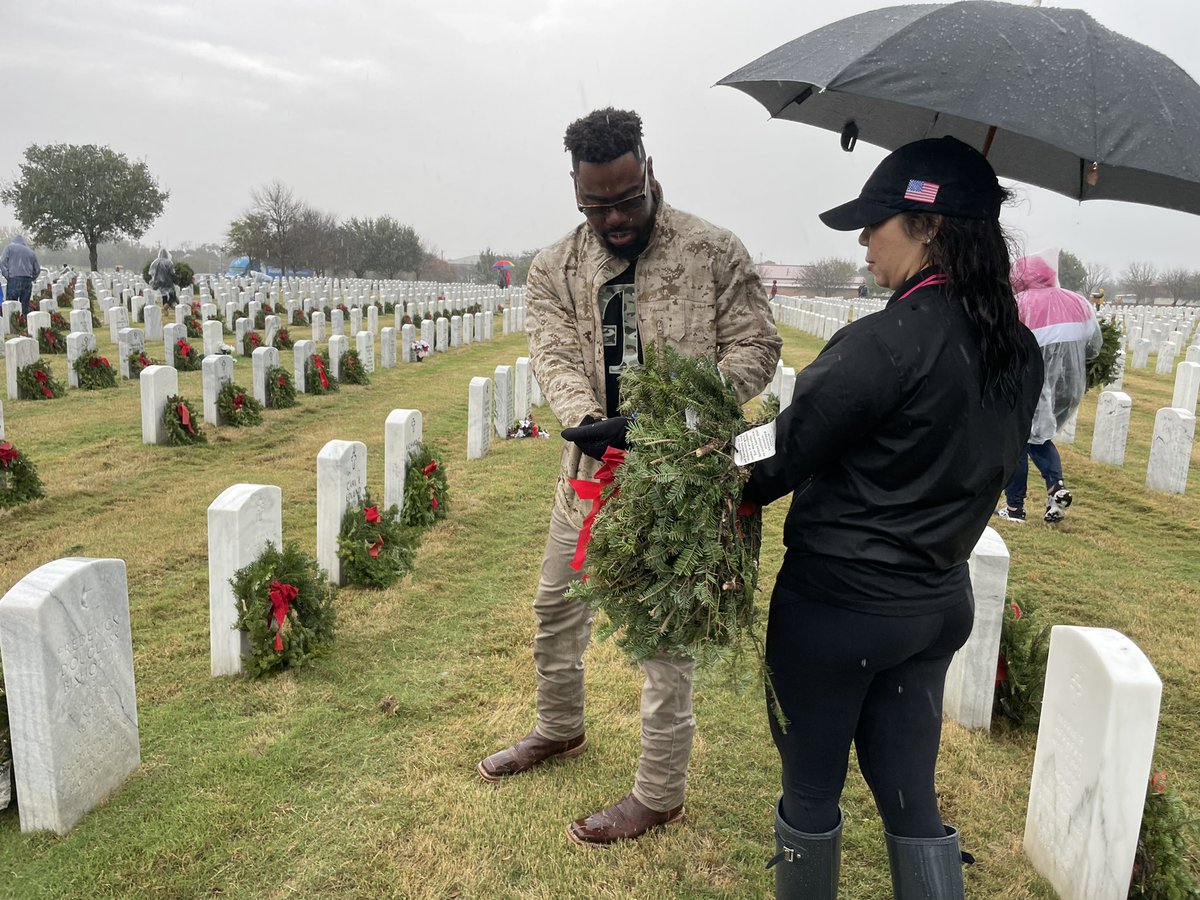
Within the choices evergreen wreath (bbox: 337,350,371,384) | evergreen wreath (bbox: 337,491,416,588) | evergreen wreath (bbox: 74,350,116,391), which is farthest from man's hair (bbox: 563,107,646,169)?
evergreen wreath (bbox: 337,350,371,384)

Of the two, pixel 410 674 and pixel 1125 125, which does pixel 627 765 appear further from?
pixel 1125 125

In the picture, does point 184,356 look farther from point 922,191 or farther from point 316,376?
point 922,191

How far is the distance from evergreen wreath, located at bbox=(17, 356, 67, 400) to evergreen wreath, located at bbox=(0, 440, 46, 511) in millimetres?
4774

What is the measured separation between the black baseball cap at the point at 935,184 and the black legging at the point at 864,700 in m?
Answer: 0.86

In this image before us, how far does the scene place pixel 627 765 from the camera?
3.25 meters

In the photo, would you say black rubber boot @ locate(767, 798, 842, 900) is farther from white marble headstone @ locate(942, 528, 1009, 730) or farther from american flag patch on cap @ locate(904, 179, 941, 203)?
white marble headstone @ locate(942, 528, 1009, 730)

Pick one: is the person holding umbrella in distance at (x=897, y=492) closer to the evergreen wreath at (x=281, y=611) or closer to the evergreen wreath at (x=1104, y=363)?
the evergreen wreath at (x=281, y=611)

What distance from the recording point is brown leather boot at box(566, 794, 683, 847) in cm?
274

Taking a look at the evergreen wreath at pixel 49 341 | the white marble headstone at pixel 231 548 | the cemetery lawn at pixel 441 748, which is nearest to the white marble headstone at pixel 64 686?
the cemetery lawn at pixel 441 748

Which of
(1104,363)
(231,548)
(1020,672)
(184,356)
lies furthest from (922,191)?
(184,356)

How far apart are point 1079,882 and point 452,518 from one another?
5.00 meters

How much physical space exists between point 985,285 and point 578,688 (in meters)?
2.02

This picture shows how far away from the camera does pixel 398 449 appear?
619cm

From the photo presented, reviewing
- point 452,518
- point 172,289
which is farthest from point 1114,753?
point 172,289
